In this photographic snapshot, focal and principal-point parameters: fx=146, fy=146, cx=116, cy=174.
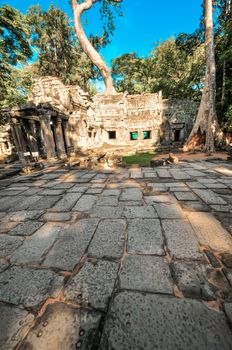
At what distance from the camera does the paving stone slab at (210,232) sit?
5.28 feet

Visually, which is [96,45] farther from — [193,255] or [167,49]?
[193,255]

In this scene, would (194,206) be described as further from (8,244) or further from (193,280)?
(8,244)

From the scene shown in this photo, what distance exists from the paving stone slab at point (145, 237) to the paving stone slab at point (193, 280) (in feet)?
0.79

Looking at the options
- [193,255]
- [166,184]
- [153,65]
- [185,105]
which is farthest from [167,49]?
[193,255]

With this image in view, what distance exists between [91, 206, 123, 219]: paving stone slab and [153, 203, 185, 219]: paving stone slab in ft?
2.11

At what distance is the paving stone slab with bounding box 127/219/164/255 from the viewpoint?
1.62 meters

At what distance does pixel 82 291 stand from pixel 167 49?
88.5ft

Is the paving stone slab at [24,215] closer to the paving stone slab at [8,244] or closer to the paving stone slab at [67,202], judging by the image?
the paving stone slab at [67,202]

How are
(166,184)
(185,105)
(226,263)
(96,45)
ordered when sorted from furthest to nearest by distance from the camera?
(96,45)
(185,105)
(166,184)
(226,263)

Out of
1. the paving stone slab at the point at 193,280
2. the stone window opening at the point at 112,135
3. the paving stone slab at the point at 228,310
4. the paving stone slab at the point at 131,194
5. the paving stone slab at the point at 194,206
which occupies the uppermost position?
the stone window opening at the point at 112,135

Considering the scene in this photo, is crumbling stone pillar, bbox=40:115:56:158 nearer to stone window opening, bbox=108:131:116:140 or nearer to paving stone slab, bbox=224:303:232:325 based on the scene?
paving stone slab, bbox=224:303:232:325

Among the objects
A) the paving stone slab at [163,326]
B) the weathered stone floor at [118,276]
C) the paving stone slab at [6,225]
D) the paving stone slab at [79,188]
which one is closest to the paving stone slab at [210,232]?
the weathered stone floor at [118,276]

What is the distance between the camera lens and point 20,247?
5.82 feet

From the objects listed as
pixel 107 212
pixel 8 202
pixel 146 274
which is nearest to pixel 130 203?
pixel 107 212
